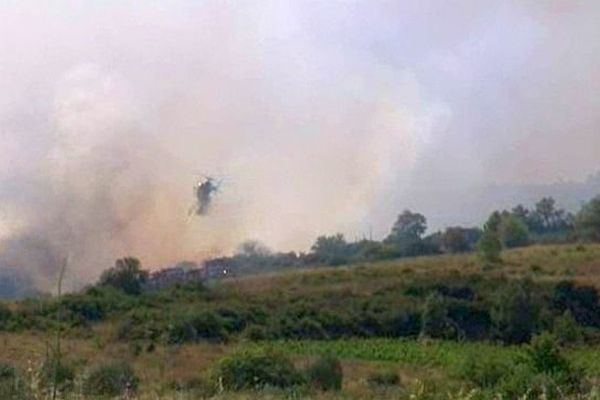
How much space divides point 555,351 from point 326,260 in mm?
70221

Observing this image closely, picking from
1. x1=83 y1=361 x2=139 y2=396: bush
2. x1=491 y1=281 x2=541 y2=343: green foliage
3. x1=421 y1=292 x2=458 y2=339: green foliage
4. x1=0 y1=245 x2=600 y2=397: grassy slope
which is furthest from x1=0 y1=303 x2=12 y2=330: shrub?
x1=83 y1=361 x2=139 y2=396: bush

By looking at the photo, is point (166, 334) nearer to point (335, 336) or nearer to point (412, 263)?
point (335, 336)

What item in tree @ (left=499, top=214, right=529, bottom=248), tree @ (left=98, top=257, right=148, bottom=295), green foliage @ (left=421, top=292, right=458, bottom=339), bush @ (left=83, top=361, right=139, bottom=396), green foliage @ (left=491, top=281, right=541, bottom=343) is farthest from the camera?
tree @ (left=499, top=214, right=529, bottom=248)

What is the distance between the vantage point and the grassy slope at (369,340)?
134ft

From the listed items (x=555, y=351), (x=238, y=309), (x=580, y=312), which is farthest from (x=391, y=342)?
(x=555, y=351)

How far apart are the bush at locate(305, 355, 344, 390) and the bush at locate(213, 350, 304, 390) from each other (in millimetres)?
397

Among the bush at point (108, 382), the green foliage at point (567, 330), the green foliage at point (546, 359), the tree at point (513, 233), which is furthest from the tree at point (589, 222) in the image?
the bush at point (108, 382)

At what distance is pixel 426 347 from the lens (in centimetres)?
5762

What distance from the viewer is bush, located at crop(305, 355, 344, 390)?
27734 mm

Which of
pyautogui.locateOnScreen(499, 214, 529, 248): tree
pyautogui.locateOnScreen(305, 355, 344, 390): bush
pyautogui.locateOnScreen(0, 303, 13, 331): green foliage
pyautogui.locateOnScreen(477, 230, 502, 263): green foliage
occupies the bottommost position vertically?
pyautogui.locateOnScreen(305, 355, 344, 390): bush

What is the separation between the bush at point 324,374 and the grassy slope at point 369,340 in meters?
2.06

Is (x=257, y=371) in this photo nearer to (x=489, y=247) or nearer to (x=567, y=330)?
(x=567, y=330)

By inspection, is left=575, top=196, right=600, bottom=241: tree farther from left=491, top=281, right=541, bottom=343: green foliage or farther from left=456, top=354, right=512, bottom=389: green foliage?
left=456, top=354, right=512, bottom=389: green foliage

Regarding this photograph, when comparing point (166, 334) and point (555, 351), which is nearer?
point (555, 351)
